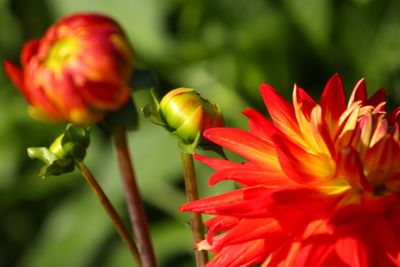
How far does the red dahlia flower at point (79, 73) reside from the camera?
1.28 m

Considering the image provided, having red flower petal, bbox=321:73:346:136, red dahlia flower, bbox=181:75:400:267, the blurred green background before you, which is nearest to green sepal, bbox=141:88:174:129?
red dahlia flower, bbox=181:75:400:267

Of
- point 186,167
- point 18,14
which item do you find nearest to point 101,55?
point 186,167

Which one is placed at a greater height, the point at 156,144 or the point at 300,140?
the point at 300,140

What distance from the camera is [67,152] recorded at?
1334 mm

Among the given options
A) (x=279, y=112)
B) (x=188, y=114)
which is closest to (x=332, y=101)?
(x=279, y=112)

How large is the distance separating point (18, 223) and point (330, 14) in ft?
3.43

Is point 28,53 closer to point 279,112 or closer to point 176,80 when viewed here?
point 279,112

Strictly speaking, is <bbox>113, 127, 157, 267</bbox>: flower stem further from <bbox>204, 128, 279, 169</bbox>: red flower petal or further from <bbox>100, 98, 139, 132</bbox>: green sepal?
<bbox>204, 128, 279, 169</bbox>: red flower petal

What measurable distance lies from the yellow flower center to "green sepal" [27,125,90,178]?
0.09 meters

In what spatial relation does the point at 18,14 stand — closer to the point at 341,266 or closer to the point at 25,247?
the point at 25,247

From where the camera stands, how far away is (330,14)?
278cm

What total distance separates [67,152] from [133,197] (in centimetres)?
10

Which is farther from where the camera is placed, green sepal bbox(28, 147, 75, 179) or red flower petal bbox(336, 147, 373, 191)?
green sepal bbox(28, 147, 75, 179)

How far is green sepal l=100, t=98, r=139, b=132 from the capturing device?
Answer: 51.7 inches
